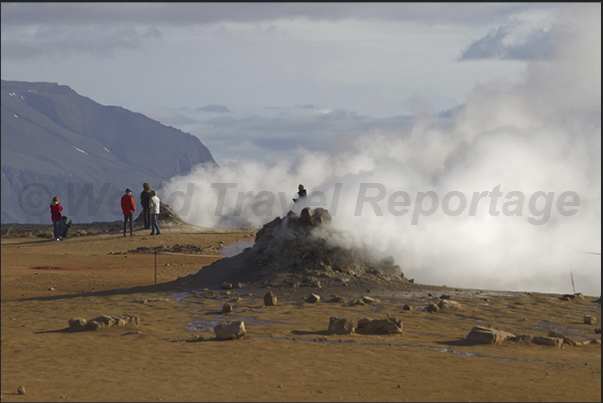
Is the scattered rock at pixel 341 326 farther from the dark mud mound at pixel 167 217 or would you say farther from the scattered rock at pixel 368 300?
the dark mud mound at pixel 167 217

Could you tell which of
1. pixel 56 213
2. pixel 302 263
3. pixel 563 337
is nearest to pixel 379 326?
pixel 563 337

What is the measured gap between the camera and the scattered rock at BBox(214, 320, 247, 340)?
43.3 feet

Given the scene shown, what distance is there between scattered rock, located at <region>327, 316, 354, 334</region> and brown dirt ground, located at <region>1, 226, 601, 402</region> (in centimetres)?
14

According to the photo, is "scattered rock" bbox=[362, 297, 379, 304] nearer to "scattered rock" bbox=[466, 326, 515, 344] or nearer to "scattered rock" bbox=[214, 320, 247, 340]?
"scattered rock" bbox=[466, 326, 515, 344]

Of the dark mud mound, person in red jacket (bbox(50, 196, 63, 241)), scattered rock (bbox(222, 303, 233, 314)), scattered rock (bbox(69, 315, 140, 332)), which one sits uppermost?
the dark mud mound

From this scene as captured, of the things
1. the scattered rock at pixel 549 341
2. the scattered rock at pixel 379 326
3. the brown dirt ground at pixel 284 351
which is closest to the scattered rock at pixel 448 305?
the brown dirt ground at pixel 284 351

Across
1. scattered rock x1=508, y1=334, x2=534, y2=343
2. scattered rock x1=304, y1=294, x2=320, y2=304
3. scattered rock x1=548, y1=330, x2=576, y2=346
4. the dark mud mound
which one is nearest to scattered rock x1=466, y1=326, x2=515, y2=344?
scattered rock x1=508, y1=334, x2=534, y2=343

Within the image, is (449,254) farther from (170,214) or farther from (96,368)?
(170,214)

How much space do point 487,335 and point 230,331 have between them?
A: 411 cm

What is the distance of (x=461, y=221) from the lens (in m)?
23.5

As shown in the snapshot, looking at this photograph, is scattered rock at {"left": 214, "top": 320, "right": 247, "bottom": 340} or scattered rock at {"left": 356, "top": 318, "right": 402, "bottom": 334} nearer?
scattered rock at {"left": 214, "top": 320, "right": 247, "bottom": 340}

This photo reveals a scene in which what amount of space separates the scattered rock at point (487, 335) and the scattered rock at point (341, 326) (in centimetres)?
191

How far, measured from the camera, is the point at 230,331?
13.2 m

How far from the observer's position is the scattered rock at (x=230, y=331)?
1320cm
